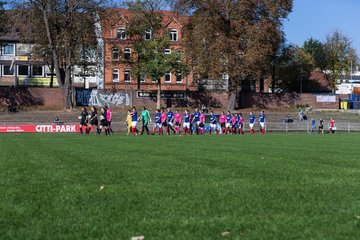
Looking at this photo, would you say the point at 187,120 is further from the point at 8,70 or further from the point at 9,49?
the point at 9,49

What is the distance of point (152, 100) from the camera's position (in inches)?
2795

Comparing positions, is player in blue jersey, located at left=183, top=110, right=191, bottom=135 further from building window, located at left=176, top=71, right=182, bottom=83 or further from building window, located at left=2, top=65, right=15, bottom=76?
building window, located at left=2, top=65, right=15, bottom=76

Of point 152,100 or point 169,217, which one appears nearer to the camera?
point 169,217

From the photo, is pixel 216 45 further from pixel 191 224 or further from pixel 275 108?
pixel 191 224

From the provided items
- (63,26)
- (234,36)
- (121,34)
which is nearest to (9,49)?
(121,34)

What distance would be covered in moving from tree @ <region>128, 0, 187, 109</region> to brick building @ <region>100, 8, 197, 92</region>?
159cm

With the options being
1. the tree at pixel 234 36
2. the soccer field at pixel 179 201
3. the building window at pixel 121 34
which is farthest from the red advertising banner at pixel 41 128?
the building window at pixel 121 34

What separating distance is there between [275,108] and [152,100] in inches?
674

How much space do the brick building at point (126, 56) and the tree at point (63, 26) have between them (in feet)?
43.1

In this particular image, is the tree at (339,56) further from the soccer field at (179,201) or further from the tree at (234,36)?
the soccer field at (179,201)

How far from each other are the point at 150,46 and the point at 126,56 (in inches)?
316

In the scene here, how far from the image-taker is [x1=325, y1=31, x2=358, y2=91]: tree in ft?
306

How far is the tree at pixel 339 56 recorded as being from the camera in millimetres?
93250

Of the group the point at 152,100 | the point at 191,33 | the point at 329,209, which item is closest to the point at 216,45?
the point at 191,33
